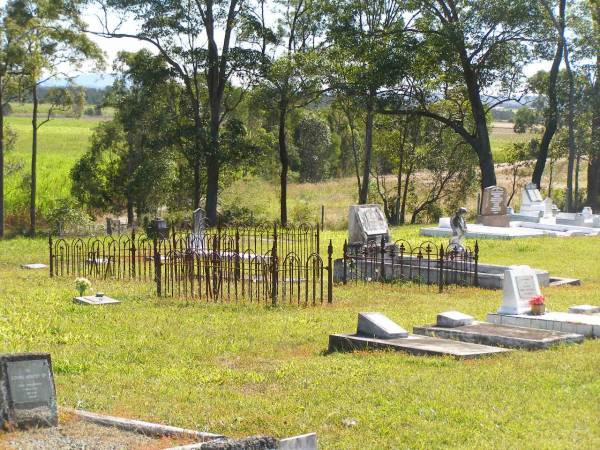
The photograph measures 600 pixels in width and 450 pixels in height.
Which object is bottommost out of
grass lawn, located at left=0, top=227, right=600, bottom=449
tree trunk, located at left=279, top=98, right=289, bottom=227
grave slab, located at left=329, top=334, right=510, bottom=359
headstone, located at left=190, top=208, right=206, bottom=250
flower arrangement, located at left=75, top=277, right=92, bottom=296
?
grass lawn, located at left=0, top=227, right=600, bottom=449

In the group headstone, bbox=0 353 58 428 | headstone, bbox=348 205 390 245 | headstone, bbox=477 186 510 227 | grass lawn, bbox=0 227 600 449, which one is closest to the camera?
headstone, bbox=0 353 58 428

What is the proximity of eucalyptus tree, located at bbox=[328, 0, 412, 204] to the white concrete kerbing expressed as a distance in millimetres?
29726

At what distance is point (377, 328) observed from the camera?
Result: 40.9ft

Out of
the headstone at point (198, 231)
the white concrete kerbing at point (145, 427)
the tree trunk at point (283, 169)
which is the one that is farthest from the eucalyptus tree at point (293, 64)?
the white concrete kerbing at point (145, 427)

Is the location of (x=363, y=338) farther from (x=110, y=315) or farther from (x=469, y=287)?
(x=469, y=287)

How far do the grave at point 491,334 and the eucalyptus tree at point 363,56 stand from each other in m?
24.6

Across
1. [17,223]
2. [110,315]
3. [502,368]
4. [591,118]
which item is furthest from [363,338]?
[591,118]

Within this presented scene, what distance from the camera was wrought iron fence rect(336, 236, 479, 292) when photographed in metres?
19.6

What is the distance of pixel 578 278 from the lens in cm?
2059

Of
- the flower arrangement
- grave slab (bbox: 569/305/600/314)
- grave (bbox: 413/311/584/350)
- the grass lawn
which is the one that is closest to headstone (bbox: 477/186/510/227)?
the grass lawn

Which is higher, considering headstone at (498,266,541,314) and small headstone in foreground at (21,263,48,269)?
headstone at (498,266,541,314)

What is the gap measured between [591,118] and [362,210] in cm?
2547

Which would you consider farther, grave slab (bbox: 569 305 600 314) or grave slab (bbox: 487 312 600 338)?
grave slab (bbox: 569 305 600 314)

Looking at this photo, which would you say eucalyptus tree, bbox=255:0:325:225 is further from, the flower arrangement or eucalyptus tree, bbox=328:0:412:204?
the flower arrangement
